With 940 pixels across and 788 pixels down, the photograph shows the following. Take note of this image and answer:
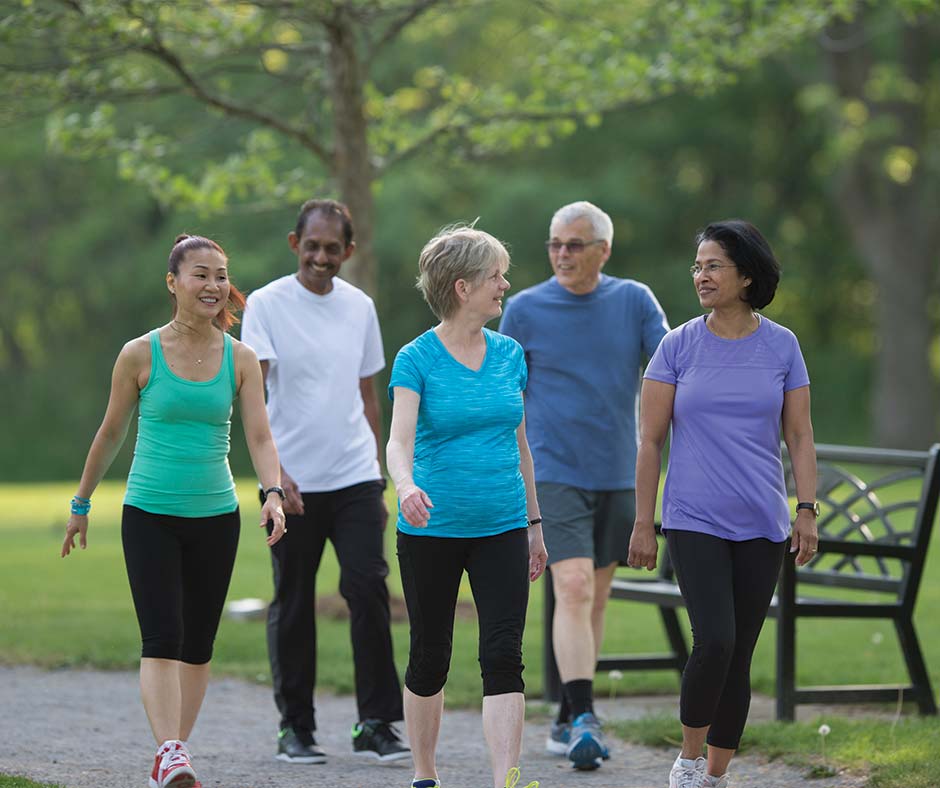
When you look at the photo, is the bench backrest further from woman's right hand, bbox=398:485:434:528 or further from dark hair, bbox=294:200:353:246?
woman's right hand, bbox=398:485:434:528

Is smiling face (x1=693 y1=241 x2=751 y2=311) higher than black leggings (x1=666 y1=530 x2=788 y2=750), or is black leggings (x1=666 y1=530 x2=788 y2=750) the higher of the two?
smiling face (x1=693 y1=241 x2=751 y2=311)

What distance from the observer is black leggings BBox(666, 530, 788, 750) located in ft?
16.9

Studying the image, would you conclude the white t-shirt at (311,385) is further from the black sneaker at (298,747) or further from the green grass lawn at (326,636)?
the green grass lawn at (326,636)

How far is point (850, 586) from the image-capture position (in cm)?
766

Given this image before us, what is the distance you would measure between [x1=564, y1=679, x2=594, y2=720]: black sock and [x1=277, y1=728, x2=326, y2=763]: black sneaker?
104 cm

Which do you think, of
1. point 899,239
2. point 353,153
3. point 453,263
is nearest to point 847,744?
point 453,263

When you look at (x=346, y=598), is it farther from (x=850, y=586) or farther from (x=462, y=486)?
(x=850, y=586)

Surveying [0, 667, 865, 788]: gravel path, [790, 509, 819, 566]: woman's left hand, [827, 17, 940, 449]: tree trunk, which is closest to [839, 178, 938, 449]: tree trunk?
[827, 17, 940, 449]: tree trunk

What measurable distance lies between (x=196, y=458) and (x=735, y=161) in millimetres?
36210

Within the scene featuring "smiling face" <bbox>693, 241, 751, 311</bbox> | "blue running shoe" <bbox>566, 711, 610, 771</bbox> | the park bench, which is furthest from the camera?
the park bench

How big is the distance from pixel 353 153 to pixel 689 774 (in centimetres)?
641

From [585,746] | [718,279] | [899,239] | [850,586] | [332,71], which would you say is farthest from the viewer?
[899,239]

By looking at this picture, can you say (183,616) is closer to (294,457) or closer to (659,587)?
(294,457)

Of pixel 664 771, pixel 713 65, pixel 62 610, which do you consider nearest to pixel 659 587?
pixel 664 771
